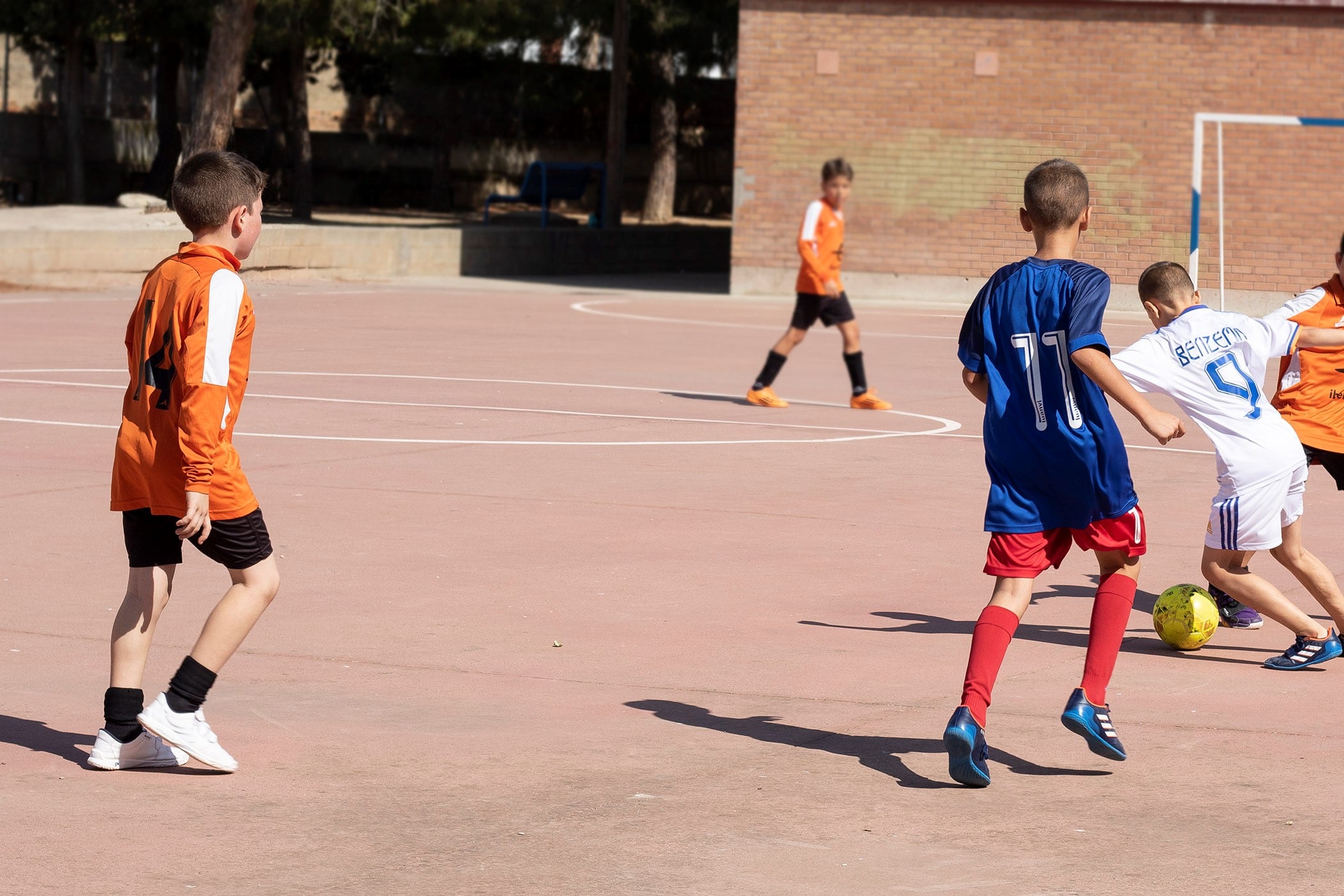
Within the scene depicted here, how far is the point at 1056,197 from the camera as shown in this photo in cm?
566

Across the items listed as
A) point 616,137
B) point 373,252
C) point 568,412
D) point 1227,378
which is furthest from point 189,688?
point 616,137

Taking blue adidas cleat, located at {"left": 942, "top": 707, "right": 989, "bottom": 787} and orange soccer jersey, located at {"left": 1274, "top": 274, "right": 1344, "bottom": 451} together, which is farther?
orange soccer jersey, located at {"left": 1274, "top": 274, "right": 1344, "bottom": 451}

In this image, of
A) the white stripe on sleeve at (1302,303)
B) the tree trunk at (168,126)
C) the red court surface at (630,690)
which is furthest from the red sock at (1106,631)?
the tree trunk at (168,126)

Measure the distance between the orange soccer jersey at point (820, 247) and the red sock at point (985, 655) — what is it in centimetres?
977

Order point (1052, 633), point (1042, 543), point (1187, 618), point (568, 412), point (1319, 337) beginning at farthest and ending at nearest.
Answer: point (568, 412), point (1052, 633), point (1187, 618), point (1319, 337), point (1042, 543)

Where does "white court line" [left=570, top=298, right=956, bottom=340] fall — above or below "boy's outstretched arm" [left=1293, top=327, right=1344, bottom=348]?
below

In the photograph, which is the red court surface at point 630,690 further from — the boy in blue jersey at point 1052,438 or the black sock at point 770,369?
the black sock at point 770,369

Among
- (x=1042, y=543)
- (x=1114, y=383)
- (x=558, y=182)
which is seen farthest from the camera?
(x=558, y=182)

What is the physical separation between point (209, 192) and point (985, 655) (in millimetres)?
2543

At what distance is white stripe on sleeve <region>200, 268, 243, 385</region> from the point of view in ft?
17.1

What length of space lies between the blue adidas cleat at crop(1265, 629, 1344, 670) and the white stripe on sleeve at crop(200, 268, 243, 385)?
13.3 feet

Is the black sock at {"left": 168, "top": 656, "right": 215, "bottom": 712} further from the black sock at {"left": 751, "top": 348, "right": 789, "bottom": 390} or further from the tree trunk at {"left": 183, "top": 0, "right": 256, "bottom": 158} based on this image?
the tree trunk at {"left": 183, "top": 0, "right": 256, "bottom": 158}

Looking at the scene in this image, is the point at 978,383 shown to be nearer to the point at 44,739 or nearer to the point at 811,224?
the point at 44,739

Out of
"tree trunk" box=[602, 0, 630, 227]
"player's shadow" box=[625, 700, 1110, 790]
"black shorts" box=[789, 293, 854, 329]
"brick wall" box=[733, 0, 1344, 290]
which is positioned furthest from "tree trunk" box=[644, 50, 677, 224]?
"player's shadow" box=[625, 700, 1110, 790]
